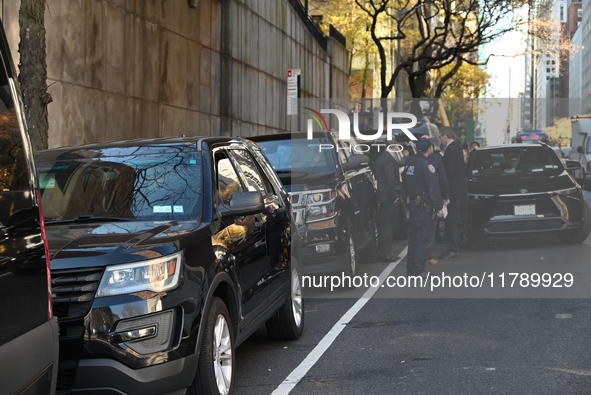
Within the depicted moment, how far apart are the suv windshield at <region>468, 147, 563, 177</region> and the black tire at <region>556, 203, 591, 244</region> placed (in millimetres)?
868

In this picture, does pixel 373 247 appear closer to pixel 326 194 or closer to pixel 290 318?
pixel 326 194

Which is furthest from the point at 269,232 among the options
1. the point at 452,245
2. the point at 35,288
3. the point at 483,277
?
the point at 452,245

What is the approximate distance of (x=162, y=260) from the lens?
5.11 meters

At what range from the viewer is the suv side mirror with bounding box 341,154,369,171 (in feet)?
37.9

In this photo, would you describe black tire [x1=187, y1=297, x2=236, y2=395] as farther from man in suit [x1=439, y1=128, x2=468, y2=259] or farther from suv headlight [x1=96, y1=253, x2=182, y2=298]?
man in suit [x1=439, y1=128, x2=468, y2=259]

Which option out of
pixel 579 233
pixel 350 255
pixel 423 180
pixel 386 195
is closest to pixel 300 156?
pixel 350 255

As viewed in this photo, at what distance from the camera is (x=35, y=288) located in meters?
3.62

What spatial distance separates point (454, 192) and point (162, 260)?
8545 millimetres

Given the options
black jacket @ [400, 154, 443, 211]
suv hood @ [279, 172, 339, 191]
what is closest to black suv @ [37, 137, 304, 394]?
suv hood @ [279, 172, 339, 191]

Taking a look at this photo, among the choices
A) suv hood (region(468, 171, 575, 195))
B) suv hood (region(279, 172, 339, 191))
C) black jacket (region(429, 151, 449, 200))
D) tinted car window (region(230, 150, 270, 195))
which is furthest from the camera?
suv hood (region(468, 171, 575, 195))

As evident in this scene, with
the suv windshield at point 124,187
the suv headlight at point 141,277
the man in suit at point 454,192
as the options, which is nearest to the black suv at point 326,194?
the man in suit at point 454,192

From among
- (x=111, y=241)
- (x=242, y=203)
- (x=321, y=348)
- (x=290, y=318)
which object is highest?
(x=242, y=203)

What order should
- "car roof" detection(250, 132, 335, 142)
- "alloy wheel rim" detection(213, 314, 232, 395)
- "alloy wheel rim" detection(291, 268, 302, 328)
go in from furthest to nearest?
"car roof" detection(250, 132, 335, 142) → "alloy wheel rim" detection(291, 268, 302, 328) → "alloy wheel rim" detection(213, 314, 232, 395)

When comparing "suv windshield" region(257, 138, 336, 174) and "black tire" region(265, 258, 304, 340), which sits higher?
"suv windshield" region(257, 138, 336, 174)
